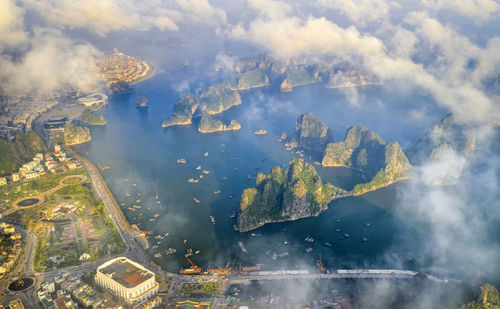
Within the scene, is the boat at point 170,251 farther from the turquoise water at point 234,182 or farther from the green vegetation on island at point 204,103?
the green vegetation on island at point 204,103

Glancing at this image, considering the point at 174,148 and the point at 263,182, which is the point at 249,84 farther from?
the point at 263,182

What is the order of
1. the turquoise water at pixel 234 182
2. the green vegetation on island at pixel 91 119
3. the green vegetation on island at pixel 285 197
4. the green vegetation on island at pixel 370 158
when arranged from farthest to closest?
1. the green vegetation on island at pixel 91 119
2. the green vegetation on island at pixel 370 158
3. the green vegetation on island at pixel 285 197
4. the turquoise water at pixel 234 182

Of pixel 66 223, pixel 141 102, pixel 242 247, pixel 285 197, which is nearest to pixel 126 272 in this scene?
pixel 242 247

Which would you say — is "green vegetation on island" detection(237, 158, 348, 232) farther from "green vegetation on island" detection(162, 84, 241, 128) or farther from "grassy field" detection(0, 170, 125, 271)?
"green vegetation on island" detection(162, 84, 241, 128)

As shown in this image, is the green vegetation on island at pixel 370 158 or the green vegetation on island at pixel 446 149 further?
the green vegetation on island at pixel 446 149

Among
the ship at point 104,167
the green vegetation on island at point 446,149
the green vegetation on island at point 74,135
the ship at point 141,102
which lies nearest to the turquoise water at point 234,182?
the ship at point 104,167

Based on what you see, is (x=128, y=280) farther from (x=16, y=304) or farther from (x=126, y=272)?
Result: (x=16, y=304)
